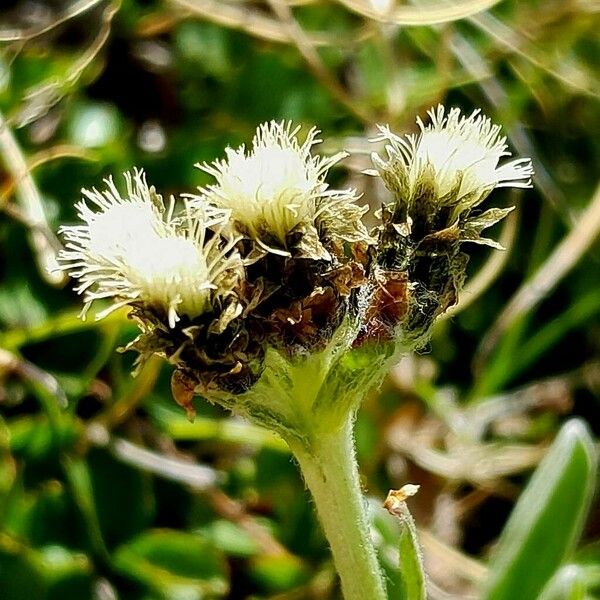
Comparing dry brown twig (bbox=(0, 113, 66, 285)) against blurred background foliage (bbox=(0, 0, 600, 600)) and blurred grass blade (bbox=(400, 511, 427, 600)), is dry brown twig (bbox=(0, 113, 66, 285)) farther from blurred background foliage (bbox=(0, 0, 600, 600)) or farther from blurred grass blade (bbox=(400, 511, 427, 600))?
blurred grass blade (bbox=(400, 511, 427, 600))

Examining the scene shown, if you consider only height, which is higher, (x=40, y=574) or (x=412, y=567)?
(x=40, y=574)

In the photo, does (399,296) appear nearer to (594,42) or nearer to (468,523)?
(468,523)

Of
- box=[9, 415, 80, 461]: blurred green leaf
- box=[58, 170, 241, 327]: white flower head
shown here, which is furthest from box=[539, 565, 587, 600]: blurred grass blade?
box=[9, 415, 80, 461]: blurred green leaf

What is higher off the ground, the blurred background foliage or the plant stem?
the blurred background foliage

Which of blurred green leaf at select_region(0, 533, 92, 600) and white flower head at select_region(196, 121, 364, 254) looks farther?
blurred green leaf at select_region(0, 533, 92, 600)

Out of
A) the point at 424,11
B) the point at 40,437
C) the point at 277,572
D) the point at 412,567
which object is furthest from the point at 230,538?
the point at 424,11

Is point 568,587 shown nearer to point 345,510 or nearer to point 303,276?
point 345,510

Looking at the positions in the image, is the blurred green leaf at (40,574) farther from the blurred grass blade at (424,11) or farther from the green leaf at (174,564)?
the blurred grass blade at (424,11)
